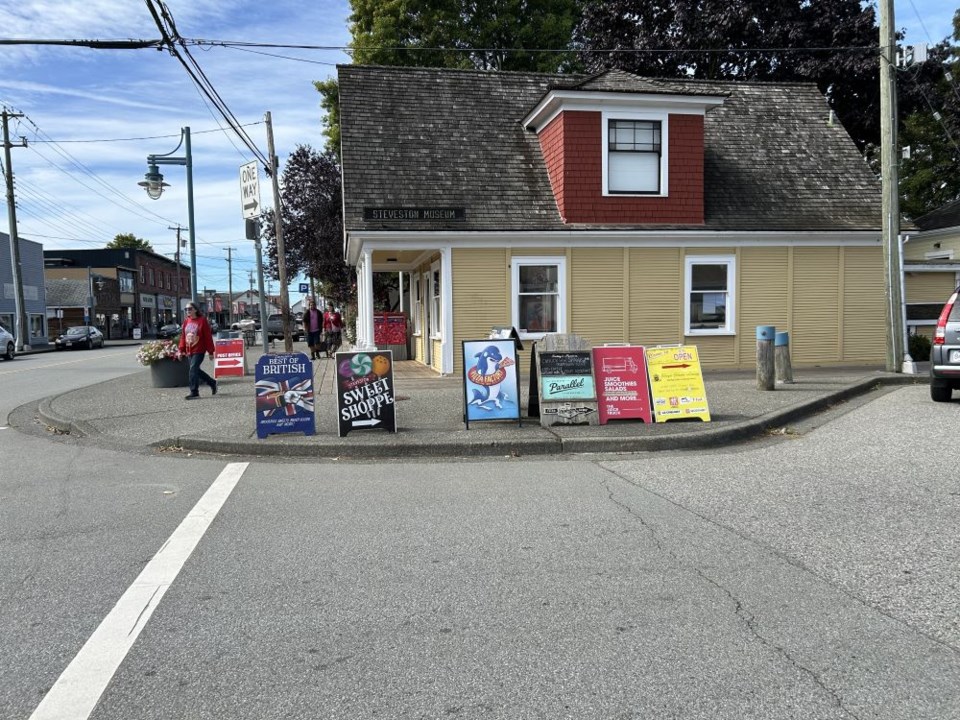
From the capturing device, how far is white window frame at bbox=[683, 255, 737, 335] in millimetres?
16641

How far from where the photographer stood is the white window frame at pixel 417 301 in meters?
21.1

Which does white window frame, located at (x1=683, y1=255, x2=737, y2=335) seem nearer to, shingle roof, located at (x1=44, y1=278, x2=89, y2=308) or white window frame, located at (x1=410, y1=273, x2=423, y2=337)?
white window frame, located at (x1=410, y1=273, x2=423, y2=337)

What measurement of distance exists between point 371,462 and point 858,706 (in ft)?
20.4

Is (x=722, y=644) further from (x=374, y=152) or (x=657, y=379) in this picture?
(x=374, y=152)

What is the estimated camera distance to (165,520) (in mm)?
6133

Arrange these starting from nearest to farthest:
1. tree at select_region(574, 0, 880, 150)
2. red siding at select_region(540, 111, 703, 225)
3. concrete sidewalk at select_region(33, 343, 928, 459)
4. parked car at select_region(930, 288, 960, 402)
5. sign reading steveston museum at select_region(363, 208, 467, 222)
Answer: concrete sidewalk at select_region(33, 343, 928, 459) → parked car at select_region(930, 288, 960, 402) → sign reading steveston museum at select_region(363, 208, 467, 222) → red siding at select_region(540, 111, 703, 225) → tree at select_region(574, 0, 880, 150)

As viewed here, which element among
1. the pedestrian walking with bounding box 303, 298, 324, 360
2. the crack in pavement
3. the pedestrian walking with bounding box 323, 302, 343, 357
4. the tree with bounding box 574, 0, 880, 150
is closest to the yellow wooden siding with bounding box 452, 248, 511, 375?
the pedestrian walking with bounding box 303, 298, 324, 360

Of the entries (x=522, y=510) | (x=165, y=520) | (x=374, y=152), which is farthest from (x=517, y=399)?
(x=374, y=152)

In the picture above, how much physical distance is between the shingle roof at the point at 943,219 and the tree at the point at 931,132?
8.19 feet

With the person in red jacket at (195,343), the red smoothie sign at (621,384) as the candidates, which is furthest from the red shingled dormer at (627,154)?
the person in red jacket at (195,343)

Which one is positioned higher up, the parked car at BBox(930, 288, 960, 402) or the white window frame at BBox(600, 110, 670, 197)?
the white window frame at BBox(600, 110, 670, 197)

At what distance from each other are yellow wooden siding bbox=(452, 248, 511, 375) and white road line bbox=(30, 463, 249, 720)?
10202 mm

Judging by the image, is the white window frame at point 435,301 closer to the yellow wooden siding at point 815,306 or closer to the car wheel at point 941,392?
the yellow wooden siding at point 815,306

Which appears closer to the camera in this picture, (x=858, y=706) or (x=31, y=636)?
(x=858, y=706)
